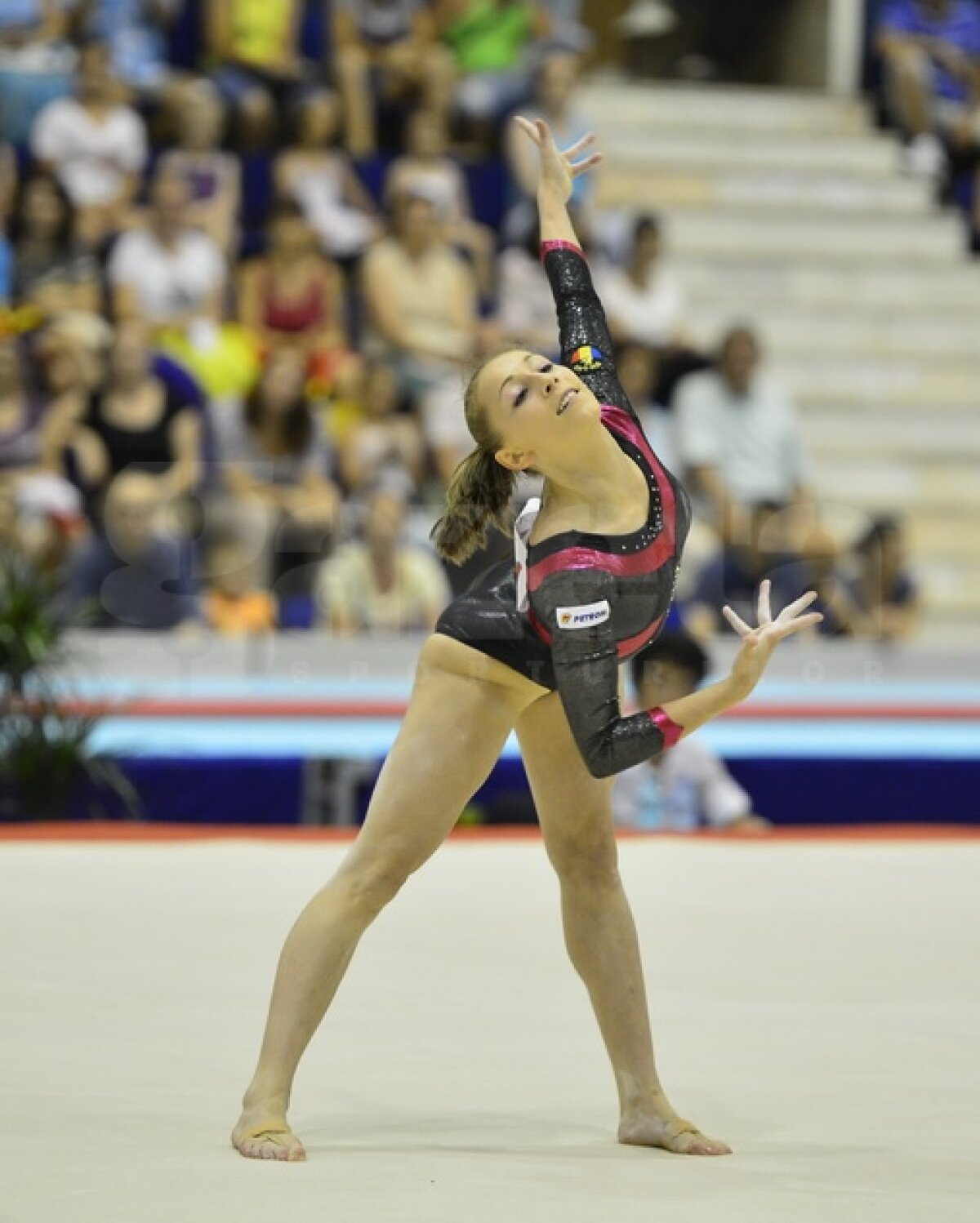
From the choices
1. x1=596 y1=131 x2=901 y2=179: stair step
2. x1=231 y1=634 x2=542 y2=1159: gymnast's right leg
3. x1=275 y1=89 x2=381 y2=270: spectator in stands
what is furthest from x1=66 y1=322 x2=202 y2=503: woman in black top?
x1=231 y1=634 x2=542 y2=1159: gymnast's right leg

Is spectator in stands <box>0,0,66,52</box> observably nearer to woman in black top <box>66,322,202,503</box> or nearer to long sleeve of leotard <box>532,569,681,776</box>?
woman in black top <box>66,322,202,503</box>

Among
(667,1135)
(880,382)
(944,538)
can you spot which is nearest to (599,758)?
(667,1135)

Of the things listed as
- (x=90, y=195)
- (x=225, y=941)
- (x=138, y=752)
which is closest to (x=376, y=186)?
(x=90, y=195)

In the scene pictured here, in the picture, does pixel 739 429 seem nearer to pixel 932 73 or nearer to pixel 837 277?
pixel 837 277

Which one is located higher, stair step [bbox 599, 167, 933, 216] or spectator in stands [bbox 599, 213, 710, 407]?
stair step [bbox 599, 167, 933, 216]

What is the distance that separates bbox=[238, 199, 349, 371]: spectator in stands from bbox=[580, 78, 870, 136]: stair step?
3.22 metres

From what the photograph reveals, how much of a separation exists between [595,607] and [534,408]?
1.05 ft

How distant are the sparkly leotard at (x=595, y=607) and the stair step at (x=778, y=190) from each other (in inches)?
337

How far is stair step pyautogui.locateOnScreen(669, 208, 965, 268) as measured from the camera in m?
11.7

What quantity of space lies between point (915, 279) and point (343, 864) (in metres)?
9.02

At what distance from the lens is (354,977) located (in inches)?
176

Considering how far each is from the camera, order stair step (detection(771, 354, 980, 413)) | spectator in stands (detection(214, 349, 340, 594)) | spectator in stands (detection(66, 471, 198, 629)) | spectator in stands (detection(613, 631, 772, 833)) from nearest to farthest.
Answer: spectator in stands (detection(613, 631, 772, 833))
spectator in stands (detection(66, 471, 198, 629))
spectator in stands (detection(214, 349, 340, 594))
stair step (detection(771, 354, 980, 413))

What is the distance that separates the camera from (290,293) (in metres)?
9.58

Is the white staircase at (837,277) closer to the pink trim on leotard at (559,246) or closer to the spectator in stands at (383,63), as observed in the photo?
the spectator in stands at (383,63)
